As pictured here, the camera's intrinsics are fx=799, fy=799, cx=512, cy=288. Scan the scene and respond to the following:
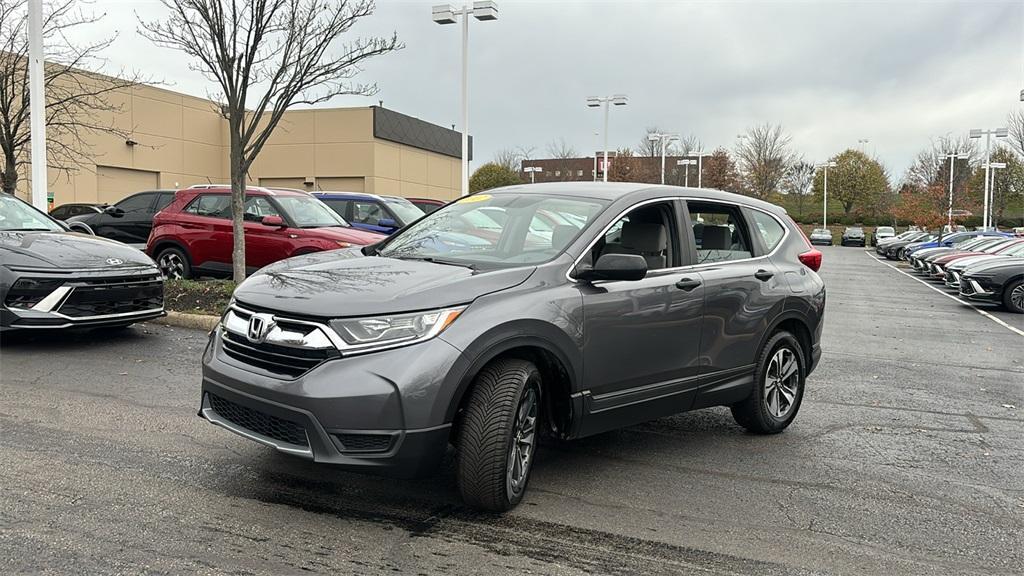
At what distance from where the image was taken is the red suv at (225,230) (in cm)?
1162

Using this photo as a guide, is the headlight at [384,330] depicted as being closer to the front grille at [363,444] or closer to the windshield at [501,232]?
the front grille at [363,444]

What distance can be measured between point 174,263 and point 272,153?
28.9 m

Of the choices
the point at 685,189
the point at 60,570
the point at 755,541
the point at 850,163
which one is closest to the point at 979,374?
the point at 685,189

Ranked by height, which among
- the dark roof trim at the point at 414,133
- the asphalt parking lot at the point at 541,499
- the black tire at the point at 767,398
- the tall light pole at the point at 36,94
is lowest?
the asphalt parking lot at the point at 541,499

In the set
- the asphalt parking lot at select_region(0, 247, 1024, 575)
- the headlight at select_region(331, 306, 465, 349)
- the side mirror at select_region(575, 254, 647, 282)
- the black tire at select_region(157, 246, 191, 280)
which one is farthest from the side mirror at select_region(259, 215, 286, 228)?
the headlight at select_region(331, 306, 465, 349)

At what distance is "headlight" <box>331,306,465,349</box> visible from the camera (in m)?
3.64

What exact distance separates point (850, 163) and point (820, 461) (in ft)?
279

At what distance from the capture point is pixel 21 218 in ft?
27.8

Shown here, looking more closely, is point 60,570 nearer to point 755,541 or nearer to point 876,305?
point 755,541

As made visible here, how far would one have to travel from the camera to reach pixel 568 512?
4105mm

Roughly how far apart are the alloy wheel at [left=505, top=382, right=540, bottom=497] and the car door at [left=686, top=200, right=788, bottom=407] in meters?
1.44

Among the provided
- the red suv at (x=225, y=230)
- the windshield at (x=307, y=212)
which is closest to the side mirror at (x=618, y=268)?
the red suv at (x=225, y=230)

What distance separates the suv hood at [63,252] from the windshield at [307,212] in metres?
3.64

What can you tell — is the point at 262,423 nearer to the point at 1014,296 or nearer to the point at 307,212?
the point at 307,212
